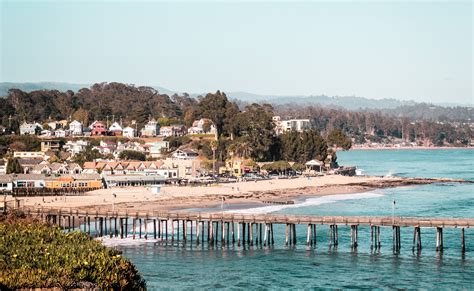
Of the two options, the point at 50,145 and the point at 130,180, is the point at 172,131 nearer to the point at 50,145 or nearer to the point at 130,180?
the point at 50,145

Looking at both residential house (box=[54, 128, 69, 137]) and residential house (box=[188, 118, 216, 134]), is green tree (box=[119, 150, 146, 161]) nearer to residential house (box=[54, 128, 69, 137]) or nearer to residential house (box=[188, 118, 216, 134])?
residential house (box=[188, 118, 216, 134])

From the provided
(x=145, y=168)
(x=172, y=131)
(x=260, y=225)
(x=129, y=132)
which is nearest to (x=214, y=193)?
(x=145, y=168)

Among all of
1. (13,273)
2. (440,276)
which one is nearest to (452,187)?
(440,276)

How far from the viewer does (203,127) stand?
152750 millimetres

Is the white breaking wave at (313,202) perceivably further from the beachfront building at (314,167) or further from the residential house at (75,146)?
the residential house at (75,146)

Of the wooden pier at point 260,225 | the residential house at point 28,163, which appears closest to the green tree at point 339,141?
the residential house at point 28,163

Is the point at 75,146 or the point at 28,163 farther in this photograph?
the point at 75,146

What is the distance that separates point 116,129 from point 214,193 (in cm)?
6733

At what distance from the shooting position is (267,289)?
147 ft

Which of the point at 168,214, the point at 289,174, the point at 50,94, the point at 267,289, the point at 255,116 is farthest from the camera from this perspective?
the point at 50,94

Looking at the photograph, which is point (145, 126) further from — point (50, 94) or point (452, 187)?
point (452, 187)

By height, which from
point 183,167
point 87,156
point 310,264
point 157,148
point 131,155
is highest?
point 157,148

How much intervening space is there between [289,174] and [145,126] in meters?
44.4

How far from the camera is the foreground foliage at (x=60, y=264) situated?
3058cm
